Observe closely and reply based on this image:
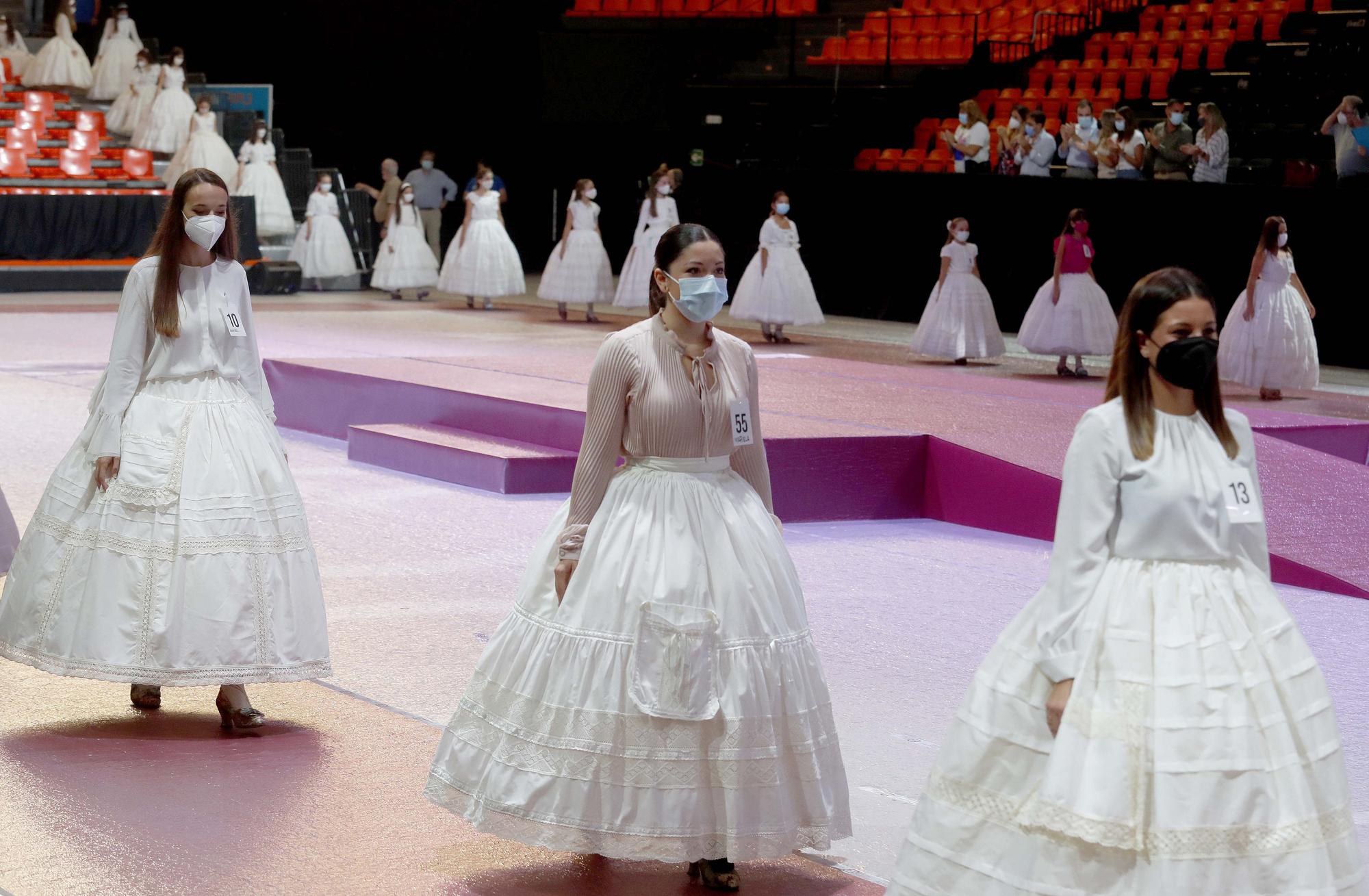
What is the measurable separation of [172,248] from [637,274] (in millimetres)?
13363

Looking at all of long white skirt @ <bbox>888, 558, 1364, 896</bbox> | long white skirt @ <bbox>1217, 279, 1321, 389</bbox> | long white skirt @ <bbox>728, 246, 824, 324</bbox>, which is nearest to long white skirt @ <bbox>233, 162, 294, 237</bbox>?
long white skirt @ <bbox>728, 246, 824, 324</bbox>

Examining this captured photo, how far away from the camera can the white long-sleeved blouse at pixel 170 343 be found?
15.3 feet

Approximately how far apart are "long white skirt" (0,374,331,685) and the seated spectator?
41.8 ft

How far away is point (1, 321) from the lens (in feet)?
51.8

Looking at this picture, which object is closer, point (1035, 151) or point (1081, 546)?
point (1081, 546)

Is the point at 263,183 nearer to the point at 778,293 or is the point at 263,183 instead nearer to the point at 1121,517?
the point at 778,293

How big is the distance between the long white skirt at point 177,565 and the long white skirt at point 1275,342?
28.8ft

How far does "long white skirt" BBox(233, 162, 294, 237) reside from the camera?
65.1ft

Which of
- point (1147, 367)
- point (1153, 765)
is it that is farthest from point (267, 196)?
point (1153, 765)

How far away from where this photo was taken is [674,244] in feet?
12.2

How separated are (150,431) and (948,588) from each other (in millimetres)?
3358

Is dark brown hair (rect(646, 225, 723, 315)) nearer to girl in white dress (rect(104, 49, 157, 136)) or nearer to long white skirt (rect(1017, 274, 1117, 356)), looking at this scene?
long white skirt (rect(1017, 274, 1117, 356))

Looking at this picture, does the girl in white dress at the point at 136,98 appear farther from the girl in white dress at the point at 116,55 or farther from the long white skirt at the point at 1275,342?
the long white skirt at the point at 1275,342

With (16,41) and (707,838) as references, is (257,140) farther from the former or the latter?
(707,838)
